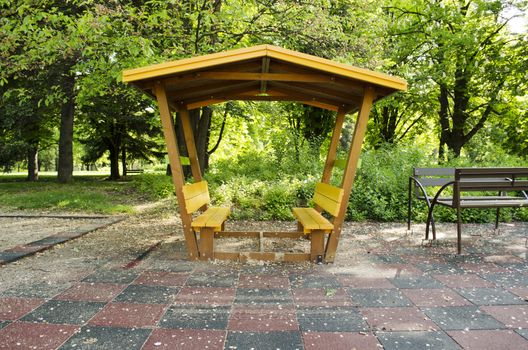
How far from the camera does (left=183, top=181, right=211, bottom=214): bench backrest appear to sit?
511cm

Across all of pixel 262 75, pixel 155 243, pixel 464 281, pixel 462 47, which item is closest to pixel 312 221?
pixel 464 281

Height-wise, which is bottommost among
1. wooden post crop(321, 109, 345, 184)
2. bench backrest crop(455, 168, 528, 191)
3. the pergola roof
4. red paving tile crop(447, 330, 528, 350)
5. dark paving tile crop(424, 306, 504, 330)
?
red paving tile crop(447, 330, 528, 350)

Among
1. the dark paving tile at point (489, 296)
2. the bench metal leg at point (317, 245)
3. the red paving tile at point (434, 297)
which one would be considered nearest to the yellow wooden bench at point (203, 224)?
the bench metal leg at point (317, 245)

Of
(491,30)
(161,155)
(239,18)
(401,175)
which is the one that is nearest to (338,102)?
(239,18)

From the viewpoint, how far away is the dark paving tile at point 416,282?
4.36 metres

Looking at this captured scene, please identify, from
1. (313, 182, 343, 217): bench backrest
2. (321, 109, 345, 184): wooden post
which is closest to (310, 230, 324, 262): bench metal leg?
(313, 182, 343, 217): bench backrest

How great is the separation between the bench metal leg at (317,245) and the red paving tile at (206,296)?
1.45m

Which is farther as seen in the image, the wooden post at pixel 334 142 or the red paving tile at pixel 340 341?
the wooden post at pixel 334 142

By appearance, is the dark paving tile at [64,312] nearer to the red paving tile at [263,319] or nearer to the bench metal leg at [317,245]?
the red paving tile at [263,319]

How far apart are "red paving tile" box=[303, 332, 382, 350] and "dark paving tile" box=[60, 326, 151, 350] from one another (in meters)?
1.27

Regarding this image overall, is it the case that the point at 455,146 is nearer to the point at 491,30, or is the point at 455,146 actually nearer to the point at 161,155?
the point at 491,30

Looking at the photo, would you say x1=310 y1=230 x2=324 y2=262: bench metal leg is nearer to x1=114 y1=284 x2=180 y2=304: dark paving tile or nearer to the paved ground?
the paved ground

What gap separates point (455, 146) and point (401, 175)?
9.89 metres

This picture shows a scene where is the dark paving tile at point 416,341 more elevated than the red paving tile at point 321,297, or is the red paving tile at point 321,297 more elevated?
the red paving tile at point 321,297
